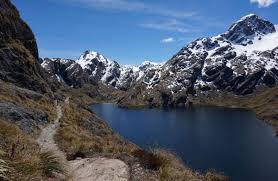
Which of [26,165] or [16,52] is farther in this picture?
[16,52]

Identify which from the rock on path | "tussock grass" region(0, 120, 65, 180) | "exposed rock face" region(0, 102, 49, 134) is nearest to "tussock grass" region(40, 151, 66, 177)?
"tussock grass" region(0, 120, 65, 180)

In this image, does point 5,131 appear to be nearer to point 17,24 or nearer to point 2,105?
point 2,105

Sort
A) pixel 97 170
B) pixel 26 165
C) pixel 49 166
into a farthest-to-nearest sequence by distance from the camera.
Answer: pixel 97 170 → pixel 49 166 → pixel 26 165

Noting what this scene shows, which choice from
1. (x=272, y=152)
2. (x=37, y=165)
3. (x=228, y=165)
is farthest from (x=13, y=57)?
(x=272, y=152)

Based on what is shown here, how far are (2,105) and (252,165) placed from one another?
340 feet

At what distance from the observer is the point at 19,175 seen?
10070 mm

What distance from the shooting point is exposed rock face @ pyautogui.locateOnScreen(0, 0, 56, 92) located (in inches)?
2830

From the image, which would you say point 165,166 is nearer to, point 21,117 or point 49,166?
point 49,166

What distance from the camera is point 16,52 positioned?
3211 inches

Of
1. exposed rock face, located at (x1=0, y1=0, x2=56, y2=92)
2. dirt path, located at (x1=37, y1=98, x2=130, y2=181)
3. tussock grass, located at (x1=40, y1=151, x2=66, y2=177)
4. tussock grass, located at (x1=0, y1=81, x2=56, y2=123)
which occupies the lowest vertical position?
dirt path, located at (x1=37, y1=98, x2=130, y2=181)

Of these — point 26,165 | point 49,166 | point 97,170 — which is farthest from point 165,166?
point 26,165

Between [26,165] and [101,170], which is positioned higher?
[26,165]

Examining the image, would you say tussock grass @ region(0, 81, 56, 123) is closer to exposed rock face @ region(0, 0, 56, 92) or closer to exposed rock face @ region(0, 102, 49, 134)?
exposed rock face @ region(0, 102, 49, 134)

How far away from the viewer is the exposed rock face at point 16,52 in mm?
71875
